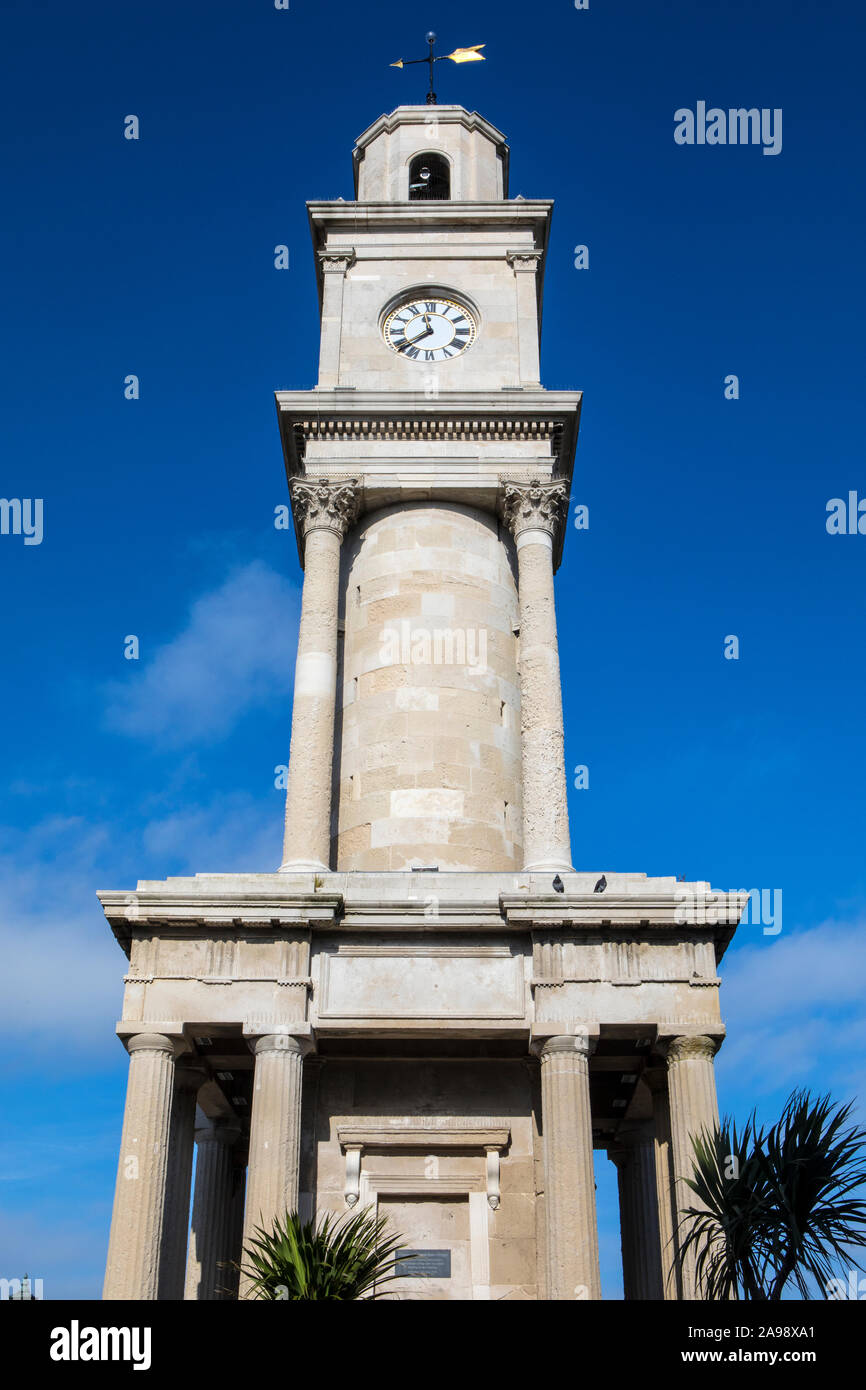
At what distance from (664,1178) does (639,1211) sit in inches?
168

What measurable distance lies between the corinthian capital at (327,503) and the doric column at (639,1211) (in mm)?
16529

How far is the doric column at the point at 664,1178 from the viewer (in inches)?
1098

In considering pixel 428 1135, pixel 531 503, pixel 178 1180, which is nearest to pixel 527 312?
pixel 531 503

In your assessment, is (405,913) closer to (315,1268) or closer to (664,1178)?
(664,1178)

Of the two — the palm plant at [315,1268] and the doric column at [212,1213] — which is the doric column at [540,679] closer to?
the doric column at [212,1213]

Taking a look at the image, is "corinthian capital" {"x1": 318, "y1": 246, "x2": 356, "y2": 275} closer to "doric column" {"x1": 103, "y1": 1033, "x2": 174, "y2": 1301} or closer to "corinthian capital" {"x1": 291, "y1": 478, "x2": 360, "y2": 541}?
"corinthian capital" {"x1": 291, "y1": 478, "x2": 360, "y2": 541}

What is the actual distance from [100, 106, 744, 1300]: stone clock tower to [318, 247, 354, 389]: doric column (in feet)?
0.31

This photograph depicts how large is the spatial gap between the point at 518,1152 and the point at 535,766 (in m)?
8.45

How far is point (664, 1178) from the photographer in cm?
2983

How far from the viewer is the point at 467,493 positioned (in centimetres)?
3734

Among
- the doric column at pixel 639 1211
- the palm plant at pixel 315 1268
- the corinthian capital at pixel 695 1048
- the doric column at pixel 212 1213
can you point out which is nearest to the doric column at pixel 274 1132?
the palm plant at pixel 315 1268

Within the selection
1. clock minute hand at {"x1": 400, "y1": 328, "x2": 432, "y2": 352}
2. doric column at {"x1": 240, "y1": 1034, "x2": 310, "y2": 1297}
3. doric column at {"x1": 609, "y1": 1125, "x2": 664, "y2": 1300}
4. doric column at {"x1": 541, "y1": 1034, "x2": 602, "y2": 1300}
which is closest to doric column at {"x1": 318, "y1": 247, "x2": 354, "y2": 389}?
clock minute hand at {"x1": 400, "y1": 328, "x2": 432, "y2": 352}
